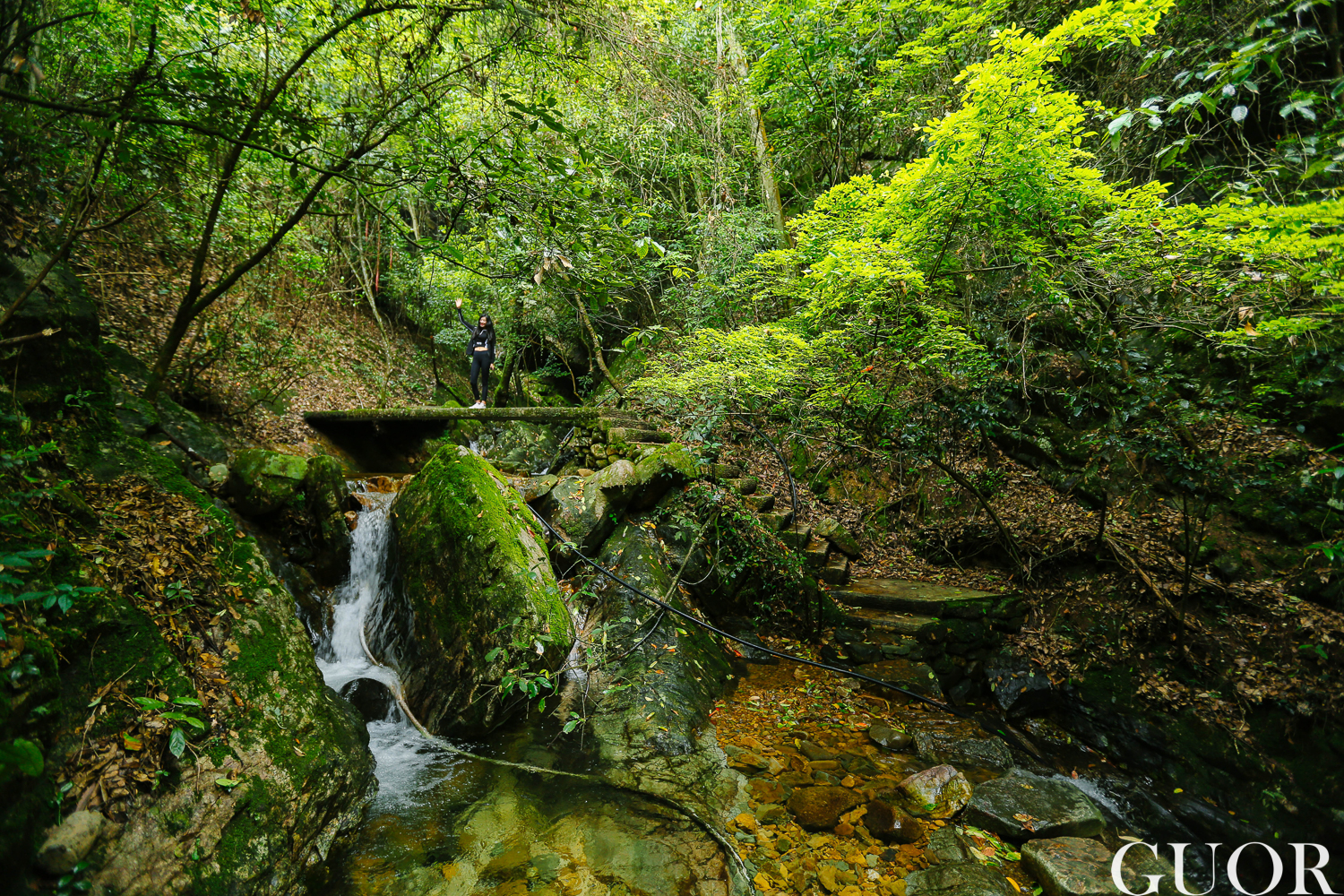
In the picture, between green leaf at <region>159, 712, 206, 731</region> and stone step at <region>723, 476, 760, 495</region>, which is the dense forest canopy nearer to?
green leaf at <region>159, 712, 206, 731</region>

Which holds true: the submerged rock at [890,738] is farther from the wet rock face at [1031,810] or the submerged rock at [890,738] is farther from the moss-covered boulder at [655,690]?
the moss-covered boulder at [655,690]

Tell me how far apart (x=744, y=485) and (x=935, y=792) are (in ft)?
13.7

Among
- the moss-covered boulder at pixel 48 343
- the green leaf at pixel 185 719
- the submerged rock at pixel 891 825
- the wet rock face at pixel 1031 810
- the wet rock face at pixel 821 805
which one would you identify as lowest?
the wet rock face at pixel 1031 810

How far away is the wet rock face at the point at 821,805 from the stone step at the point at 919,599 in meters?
3.05

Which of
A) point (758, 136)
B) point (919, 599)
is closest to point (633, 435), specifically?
point (919, 599)

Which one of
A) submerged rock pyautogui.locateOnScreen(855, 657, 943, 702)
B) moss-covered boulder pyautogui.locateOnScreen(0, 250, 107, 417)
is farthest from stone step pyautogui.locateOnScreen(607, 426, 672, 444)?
moss-covered boulder pyautogui.locateOnScreen(0, 250, 107, 417)

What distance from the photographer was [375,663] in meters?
5.16

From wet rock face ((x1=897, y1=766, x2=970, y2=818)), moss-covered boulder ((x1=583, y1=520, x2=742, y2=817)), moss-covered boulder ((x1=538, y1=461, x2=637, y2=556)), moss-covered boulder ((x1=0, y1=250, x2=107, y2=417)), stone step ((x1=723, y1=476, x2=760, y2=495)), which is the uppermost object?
moss-covered boulder ((x1=0, y1=250, x2=107, y2=417))

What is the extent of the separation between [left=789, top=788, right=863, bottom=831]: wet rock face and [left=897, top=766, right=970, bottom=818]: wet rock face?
0.40 metres

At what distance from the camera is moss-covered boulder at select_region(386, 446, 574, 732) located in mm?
4258

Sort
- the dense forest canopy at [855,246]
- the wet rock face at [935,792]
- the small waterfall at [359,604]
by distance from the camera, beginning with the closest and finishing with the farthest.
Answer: the dense forest canopy at [855,246] → the wet rock face at [935,792] → the small waterfall at [359,604]

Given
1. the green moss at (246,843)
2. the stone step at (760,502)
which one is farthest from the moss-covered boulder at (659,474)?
the green moss at (246,843)

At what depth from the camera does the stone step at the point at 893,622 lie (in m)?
6.26

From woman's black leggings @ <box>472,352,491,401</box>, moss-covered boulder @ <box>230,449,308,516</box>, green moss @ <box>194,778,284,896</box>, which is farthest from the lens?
woman's black leggings @ <box>472,352,491,401</box>
